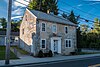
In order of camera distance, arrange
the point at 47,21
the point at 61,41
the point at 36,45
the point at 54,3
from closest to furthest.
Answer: the point at 36,45 < the point at 47,21 < the point at 61,41 < the point at 54,3

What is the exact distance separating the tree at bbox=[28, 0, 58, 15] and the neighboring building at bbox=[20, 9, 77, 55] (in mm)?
20093

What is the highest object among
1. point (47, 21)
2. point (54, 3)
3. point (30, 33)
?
point (54, 3)

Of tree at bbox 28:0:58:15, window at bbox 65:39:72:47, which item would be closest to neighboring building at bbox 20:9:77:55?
window at bbox 65:39:72:47

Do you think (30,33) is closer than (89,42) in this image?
Yes

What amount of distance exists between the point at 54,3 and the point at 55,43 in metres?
29.6

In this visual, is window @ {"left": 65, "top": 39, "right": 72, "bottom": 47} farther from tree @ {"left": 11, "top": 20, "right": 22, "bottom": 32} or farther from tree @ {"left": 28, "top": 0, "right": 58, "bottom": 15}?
tree @ {"left": 11, "top": 20, "right": 22, "bottom": 32}

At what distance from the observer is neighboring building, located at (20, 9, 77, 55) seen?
2958 cm

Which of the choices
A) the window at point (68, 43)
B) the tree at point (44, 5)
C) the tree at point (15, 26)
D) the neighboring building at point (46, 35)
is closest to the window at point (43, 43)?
the neighboring building at point (46, 35)

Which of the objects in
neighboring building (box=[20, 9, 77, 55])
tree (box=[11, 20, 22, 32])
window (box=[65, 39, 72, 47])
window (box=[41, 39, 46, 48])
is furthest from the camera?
tree (box=[11, 20, 22, 32])

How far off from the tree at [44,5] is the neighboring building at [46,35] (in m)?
20.1

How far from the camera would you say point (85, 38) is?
168ft

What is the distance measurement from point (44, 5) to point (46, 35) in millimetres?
28503

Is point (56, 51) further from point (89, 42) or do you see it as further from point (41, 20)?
point (89, 42)

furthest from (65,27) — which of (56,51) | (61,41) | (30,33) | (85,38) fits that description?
(85,38)
